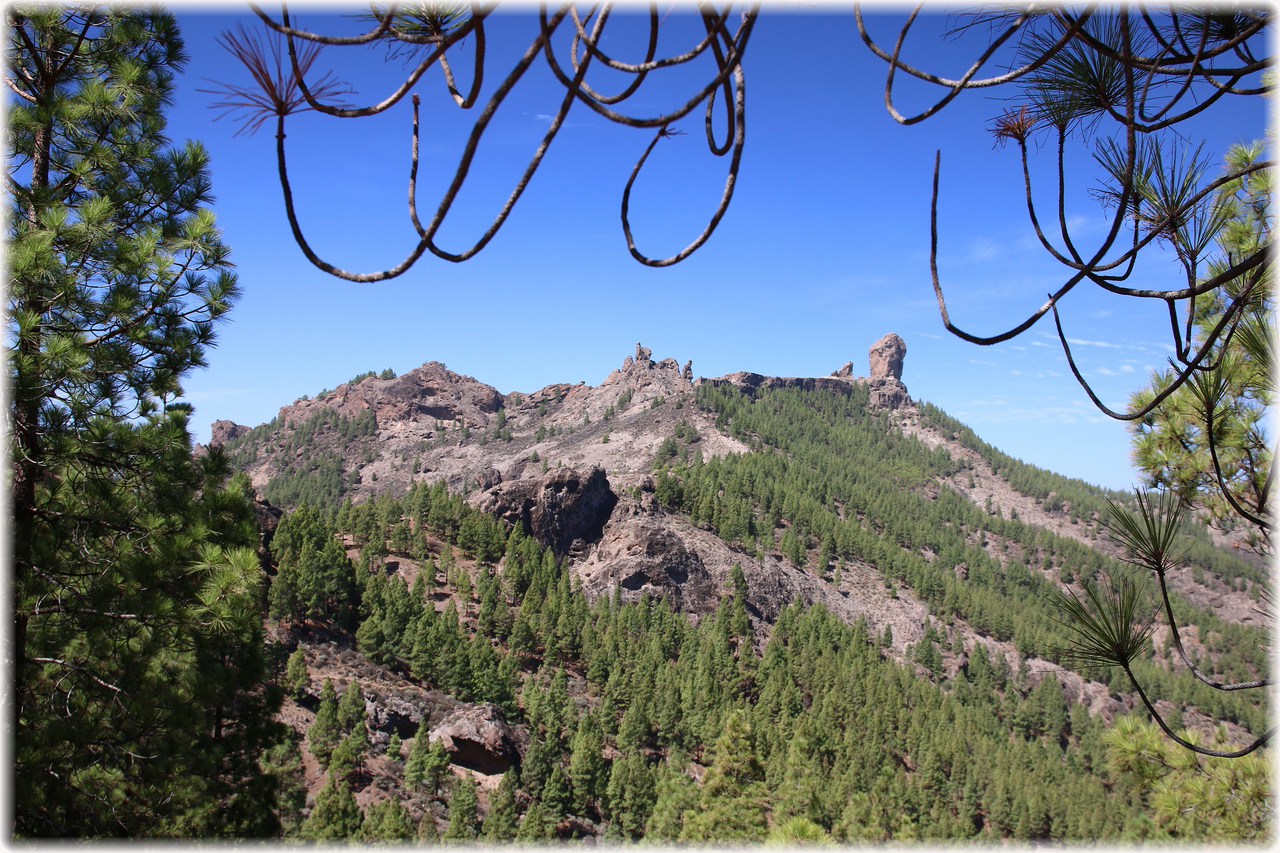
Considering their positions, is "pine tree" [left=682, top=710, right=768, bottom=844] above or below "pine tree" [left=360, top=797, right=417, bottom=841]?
above

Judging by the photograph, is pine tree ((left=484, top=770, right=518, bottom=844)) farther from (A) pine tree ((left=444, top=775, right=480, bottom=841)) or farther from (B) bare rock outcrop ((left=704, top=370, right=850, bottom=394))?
(B) bare rock outcrop ((left=704, top=370, right=850, bottom=394))

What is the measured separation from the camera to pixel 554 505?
68125mm

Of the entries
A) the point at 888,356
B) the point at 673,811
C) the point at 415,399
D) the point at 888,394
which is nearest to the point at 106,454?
the point at 673,811

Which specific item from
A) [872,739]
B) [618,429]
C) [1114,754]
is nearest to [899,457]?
[618,429]

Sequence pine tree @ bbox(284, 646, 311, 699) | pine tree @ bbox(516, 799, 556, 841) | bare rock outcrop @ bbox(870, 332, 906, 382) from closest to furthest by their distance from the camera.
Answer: pine tree @ bbox(516, 799, 556, 841), pine tree @ bbox(284, 646, 311, 699), bare rock outcrop @ bbox(870, 332, 906, 382)

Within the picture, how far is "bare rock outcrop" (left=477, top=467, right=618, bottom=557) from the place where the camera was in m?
67.6

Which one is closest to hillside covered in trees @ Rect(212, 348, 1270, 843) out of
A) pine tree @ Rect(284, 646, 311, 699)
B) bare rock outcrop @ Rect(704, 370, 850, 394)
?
pine tree @ Rect(284, 646, 311, 699)

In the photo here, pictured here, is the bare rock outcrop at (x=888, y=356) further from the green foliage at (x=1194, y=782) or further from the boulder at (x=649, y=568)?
the green foliage at (x=1194, y=782)

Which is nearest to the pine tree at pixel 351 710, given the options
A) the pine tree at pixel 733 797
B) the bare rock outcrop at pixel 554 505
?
the pine tree at pixel 733 797

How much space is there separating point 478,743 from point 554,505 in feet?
122

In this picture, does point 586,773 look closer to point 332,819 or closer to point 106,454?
point 332,819

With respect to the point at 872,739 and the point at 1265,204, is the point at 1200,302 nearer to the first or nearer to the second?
the point at 1265,204

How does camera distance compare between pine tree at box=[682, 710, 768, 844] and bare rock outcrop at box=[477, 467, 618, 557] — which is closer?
pine tree at box=[682, 710, 768, 844]

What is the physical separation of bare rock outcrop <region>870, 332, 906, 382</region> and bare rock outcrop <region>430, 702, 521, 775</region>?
157 meters
